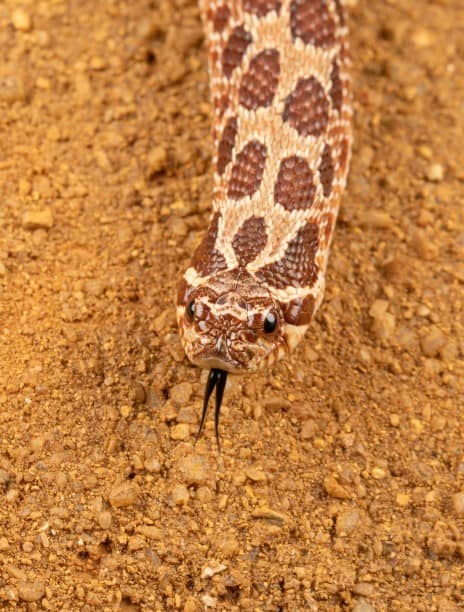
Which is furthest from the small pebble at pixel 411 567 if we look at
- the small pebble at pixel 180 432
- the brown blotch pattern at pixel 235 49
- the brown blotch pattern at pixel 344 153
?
the brown blotch pattern at pixel 235 49

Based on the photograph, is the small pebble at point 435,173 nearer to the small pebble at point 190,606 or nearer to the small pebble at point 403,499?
the small pebble at point 403,499

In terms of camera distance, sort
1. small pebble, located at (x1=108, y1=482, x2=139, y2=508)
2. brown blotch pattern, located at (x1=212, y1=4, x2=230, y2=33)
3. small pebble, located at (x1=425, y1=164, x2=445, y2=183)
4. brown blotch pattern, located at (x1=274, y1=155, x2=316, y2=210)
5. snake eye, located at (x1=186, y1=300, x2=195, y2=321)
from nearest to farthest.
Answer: snake eye, located at (x1=186, y1=300, x2=195, y2=321) → small pebble, located at (x1=108, y1=482, x2=139, y2=508) → brown blotch pattern, located at (x1=274, y1=155, x2=316, y2=210) → brown blotch pattern, located at (x1=212, y1=4, x2=230, y2=33) → small pebble, located at (x1=425, y1=164, x2=445, y2=183)

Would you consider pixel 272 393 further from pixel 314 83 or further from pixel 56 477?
pixel 314 83

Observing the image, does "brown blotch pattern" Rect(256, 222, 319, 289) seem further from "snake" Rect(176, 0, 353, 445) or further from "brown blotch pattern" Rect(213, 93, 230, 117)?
"brown blotch pattern" Rect(213, 93, 230, 117)

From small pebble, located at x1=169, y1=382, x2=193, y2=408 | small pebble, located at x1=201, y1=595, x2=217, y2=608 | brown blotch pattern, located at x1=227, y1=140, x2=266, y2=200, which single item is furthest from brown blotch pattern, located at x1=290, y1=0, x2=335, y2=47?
small pebble, located at x1=201, y1=595, x2=217, y2=608

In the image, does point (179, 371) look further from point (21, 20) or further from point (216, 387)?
point (21, 20)

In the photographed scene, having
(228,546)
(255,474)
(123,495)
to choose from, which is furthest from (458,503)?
(123,495)

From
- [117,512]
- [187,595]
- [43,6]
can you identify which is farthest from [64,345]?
[43,6]
